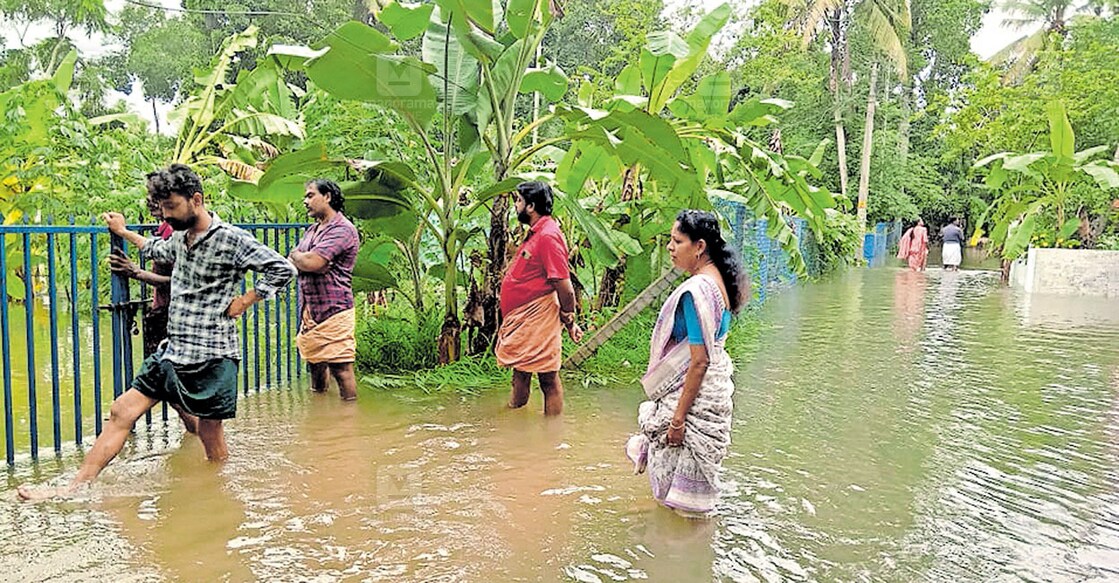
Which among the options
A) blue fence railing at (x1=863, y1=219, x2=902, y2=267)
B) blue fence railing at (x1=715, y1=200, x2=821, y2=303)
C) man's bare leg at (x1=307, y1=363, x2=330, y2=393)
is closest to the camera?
man's bare leg at (x1=307, y1=363, x2=330, y2=393)

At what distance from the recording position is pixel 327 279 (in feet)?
21.0

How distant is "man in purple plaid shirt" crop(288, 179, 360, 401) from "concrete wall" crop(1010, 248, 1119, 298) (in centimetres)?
1473

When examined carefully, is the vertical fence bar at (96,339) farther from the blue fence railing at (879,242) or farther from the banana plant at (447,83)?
the blue fence railing at (879,242)

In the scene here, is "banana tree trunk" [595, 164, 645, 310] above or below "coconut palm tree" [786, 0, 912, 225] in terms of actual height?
below

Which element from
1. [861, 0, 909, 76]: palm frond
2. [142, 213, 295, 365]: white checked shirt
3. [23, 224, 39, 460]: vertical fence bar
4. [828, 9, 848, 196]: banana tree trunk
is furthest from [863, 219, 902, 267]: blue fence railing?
[23, 224, 39, 460]: vertical fence bar

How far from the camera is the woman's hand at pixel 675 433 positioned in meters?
4.11

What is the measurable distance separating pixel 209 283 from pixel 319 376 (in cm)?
243

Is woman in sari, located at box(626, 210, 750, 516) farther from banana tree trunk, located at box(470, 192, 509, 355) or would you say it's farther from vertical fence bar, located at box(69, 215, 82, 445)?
banana tree trunk, located at box(470, 192, 509, 355)

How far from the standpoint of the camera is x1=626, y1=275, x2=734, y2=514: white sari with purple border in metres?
4.12

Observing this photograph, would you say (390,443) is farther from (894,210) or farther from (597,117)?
(894,210)

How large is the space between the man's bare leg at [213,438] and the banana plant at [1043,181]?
1456 centimetres

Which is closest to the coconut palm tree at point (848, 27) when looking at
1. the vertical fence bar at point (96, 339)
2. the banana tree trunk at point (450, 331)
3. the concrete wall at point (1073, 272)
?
the concrete wall at point (1073, 272)

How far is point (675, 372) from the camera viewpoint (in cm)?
418

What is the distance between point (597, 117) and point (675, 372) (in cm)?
283
